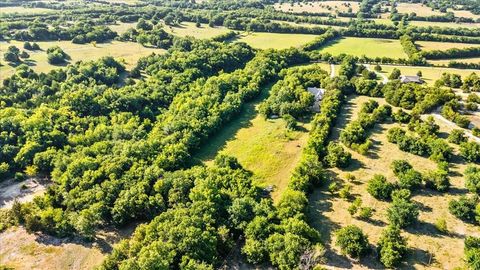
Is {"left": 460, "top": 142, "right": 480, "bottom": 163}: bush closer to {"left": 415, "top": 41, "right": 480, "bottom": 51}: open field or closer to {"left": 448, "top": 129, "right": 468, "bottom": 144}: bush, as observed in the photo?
{"left": 448, "top": 129, "right": 468, "bottom": 144}: bush

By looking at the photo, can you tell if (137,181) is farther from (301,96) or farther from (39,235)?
(301,96)

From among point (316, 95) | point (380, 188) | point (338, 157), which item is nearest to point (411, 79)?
point (316, 95)

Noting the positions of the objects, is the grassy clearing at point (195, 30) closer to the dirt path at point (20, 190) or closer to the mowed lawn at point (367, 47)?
the mowed lawn at point (367, 47)

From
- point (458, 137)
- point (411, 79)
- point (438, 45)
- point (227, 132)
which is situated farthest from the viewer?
point (438, 45)

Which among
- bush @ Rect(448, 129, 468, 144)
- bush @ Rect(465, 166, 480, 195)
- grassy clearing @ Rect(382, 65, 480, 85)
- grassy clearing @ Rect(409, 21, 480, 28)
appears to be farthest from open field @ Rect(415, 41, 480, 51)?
bush @ Rect(465, 166, 480, 195)

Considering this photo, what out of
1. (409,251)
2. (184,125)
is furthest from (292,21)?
(409,251)

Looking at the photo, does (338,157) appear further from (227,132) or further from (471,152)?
(227,132)
